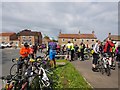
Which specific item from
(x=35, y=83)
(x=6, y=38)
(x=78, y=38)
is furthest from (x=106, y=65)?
(x=6, y=38)

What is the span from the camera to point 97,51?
462 inches

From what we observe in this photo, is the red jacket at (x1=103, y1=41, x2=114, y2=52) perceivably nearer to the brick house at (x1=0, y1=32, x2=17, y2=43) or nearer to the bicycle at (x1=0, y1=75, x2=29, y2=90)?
the bicycle at (x1=0, y1=75, x2=29, y2=90)

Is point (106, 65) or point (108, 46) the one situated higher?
point (108, 46)

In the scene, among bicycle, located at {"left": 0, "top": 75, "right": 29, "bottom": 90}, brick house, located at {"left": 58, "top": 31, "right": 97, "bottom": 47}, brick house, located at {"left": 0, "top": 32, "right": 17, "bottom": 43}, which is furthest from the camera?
brick house, located at {"left": 0, "top": 32, "right": 17, "bottom": 43}

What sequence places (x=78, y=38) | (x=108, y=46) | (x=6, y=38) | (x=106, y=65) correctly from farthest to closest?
(x=6, y=38) < (x=78, y=38) < (x=108, y=46) < (x=106, y=65)

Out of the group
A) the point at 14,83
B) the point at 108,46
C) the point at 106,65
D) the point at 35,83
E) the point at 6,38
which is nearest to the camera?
the point at 14,83

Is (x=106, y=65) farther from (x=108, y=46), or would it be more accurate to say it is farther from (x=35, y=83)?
(x=35, y=83)

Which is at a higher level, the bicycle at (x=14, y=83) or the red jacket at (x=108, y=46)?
the red jacket at (x=108, y=46)

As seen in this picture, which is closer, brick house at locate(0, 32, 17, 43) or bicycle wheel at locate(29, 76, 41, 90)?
bicycle wheel at locate(29, 76, 41, 90)

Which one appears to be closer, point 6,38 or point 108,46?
point 108,46

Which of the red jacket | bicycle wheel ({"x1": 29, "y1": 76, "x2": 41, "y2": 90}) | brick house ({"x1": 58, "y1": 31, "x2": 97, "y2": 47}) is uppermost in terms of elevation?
brick house ({"x1": 58, "y1": 31, "x2": 97, "y2": 47})

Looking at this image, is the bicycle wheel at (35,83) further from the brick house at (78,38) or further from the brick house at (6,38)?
the brick house at (6,38)

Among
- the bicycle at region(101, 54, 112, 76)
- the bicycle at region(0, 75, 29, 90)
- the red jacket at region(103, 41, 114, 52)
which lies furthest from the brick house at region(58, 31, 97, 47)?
the bicycle at region(0, 75, 29, 90)

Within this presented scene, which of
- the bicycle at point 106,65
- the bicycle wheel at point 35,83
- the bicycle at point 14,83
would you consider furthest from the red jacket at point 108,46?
the bicycle at point 14,83
